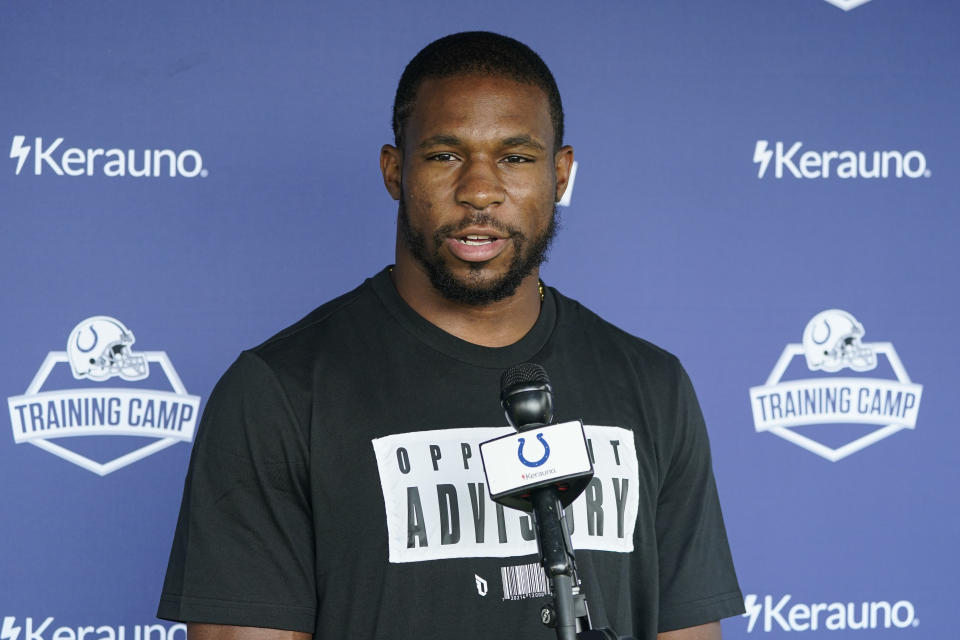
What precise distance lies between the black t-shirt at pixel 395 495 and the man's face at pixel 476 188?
7 cm

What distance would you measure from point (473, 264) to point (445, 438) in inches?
7.3

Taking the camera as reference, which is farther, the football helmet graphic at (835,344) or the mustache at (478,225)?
the football helmet graphic at (835,344)

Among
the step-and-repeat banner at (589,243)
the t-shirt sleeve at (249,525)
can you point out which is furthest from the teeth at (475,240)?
the step-and-repeat banner at (589,243)

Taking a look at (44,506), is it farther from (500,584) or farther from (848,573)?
(848,573)

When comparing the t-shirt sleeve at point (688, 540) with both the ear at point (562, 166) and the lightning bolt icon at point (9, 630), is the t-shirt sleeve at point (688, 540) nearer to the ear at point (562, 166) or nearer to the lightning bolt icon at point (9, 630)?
the ear at point (562, 166)

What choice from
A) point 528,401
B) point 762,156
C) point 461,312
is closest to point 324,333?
point 461,312

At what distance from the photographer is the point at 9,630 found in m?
1.62

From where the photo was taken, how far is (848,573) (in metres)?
1.87

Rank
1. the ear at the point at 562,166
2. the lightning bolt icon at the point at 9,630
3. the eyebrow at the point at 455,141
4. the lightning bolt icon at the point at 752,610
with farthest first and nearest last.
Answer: the lightning bolt icon at the point at 752,610 → the lightning bolt icon at the point at 9,630 → the ear at the point at 562,166 → the eyebrow at the point at 455,141

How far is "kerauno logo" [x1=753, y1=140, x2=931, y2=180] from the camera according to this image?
190 centimetres

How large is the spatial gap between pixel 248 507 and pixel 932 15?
1516mm

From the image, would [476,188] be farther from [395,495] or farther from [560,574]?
[560,574]

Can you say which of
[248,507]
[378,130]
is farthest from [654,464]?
[378,130]

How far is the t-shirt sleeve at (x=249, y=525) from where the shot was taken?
3.56 feet
